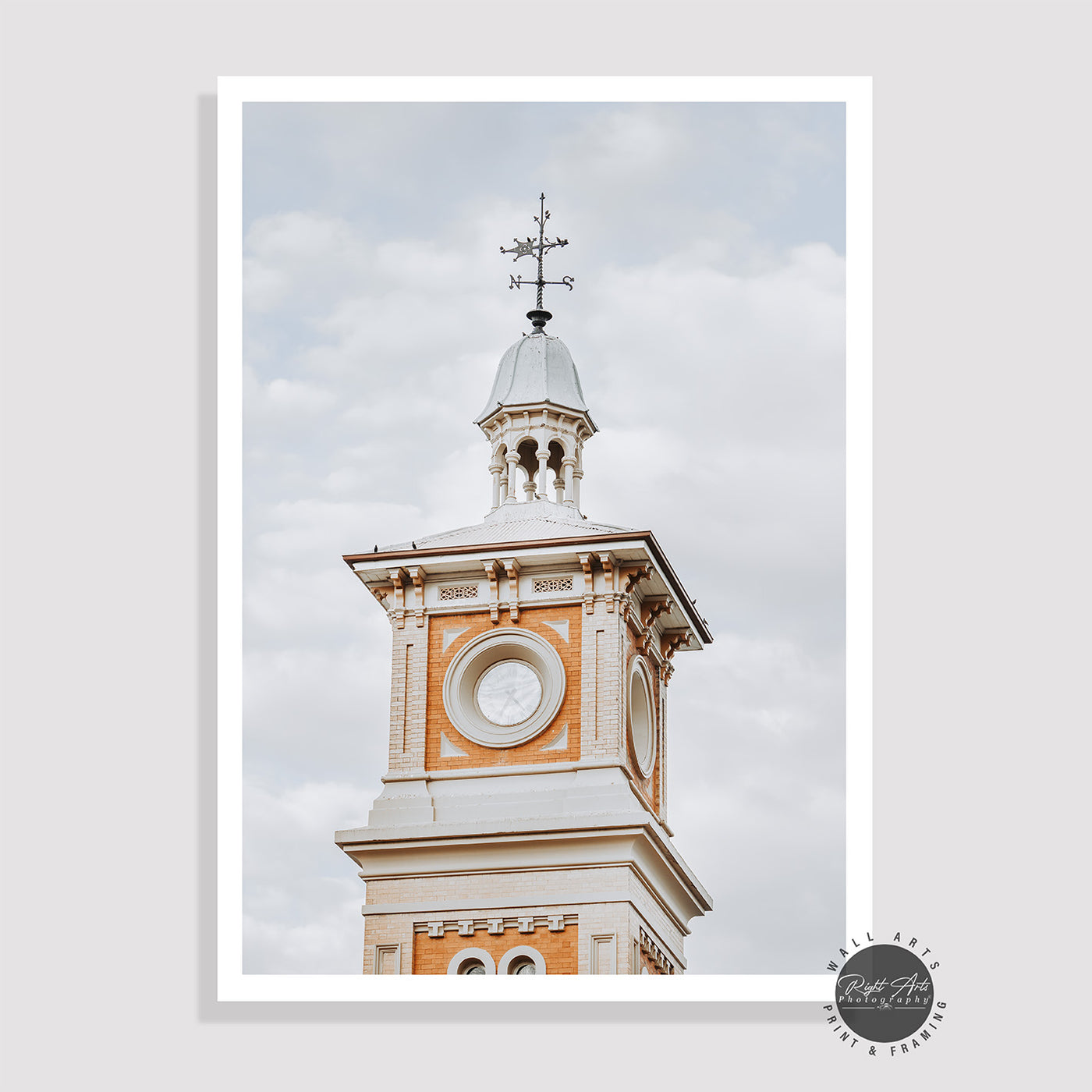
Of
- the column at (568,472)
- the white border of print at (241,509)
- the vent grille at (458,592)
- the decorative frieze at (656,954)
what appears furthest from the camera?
the column at (568,472)

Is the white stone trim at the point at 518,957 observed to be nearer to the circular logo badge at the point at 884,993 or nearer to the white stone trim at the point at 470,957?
the white stone trim at the point at 470,957

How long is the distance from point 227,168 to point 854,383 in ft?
21.4

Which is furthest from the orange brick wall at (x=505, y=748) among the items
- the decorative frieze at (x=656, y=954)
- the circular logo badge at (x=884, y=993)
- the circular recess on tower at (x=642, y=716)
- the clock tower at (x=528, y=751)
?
the circular logo badge at (x=884, y=993)

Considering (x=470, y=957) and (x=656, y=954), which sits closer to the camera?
(x=470, y=957)

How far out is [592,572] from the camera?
108 feet

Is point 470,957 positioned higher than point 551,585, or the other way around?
point 551,585

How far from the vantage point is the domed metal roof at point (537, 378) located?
35.7m

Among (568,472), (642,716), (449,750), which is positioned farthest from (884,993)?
(568,472)

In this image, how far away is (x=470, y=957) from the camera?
30.9 metres

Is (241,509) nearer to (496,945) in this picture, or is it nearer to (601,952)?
(496,945)

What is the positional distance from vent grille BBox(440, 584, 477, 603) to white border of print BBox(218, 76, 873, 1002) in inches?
389

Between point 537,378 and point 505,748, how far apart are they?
248 inches

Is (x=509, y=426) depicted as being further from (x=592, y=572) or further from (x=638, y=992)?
(x=638, y=992)

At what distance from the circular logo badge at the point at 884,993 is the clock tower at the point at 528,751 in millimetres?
8565
